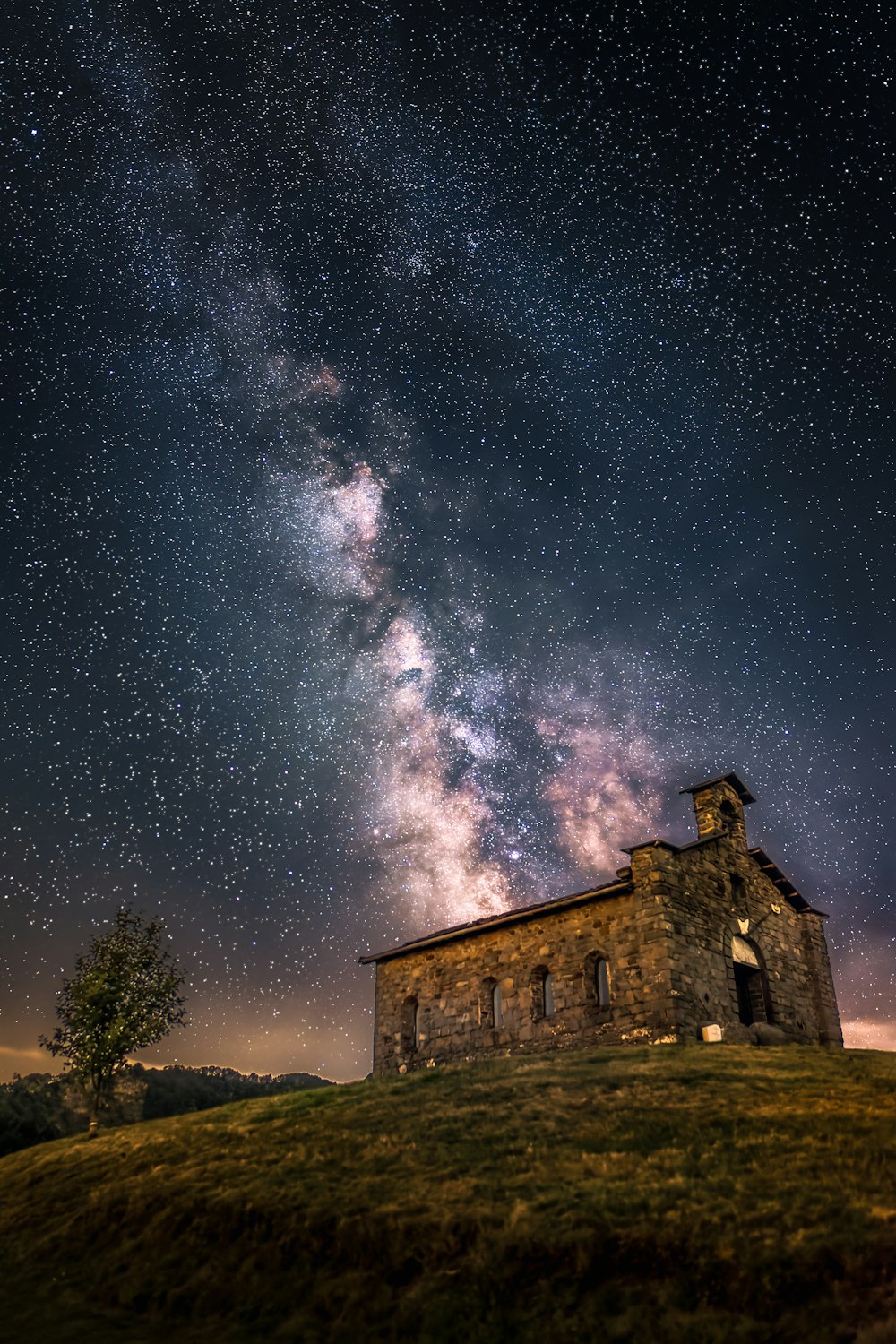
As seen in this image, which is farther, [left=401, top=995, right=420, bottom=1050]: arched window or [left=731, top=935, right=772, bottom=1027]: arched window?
[left=401, top=995, right=420, bottom=1050]: arched window

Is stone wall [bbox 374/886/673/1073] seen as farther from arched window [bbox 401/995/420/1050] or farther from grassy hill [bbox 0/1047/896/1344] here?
grassy hill [bbox 0/1047/896/1344]

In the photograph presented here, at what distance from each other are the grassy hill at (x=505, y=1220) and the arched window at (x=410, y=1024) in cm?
1213

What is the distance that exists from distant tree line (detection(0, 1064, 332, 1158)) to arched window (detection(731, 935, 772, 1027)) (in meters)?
14.3

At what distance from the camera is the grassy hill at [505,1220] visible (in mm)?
9516

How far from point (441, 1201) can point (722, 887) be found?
61.7ft

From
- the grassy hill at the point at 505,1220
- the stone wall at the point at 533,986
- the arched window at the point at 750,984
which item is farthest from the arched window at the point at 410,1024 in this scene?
the grassy hill at the point at 505,1220

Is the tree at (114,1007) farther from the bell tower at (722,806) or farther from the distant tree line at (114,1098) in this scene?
the bell tower at (722,806)

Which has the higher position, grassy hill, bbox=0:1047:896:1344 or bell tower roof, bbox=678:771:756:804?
bell tower roof, bbox=678:771:756:804

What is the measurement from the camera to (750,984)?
29156 mm

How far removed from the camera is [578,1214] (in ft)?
37.1

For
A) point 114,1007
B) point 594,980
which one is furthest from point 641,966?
point 114,1007

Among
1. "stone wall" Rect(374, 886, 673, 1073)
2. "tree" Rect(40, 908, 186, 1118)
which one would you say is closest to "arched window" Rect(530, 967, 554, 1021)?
"stone wall" Rect(374, 886, 673, 1073)

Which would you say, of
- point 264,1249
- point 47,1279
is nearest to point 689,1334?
point 264,1249

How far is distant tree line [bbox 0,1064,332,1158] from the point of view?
3584cm
